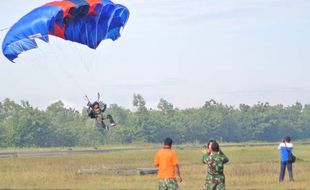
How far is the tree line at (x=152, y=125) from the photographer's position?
408 feet

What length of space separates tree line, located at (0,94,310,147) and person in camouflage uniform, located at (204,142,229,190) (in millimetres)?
102136

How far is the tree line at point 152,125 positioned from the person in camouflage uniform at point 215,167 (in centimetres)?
10214

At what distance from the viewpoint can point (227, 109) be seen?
17450 cm

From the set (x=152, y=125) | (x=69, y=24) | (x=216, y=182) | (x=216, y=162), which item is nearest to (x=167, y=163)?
(x=216, y=162)

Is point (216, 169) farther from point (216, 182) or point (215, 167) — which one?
point (216, 182)

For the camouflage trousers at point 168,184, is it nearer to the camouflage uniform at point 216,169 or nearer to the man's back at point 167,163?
the man's back at point 167,163

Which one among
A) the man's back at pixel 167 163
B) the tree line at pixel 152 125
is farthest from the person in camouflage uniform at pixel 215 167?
the tree line at pixel 152 125

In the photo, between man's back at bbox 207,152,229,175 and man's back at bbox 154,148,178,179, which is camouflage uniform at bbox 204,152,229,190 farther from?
man's back at bbox 154,148,178,179

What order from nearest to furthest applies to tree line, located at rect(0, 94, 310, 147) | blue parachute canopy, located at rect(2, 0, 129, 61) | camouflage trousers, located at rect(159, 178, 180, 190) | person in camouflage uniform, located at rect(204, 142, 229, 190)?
camouflage trousers, located at rect(159, 178, 180, 190), person in camouflage uniform, located at rect(204, 142, 229, 190), blue parachute canopy, located at rect(2, 0, 129, 61), tree line, located at rect(0, 94, 310, 147)

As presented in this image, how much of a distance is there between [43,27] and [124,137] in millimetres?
111234

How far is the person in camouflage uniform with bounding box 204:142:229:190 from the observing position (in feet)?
65.4

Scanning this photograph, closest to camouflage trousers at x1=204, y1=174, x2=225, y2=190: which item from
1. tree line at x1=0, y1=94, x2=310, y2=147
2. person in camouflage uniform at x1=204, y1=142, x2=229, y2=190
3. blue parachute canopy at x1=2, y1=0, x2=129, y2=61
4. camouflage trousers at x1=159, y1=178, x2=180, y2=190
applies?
person in camouflage uniform at x1=204, y1=142, x2=229, y2=190

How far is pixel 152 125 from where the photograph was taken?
142 meters

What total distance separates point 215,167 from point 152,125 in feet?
402
